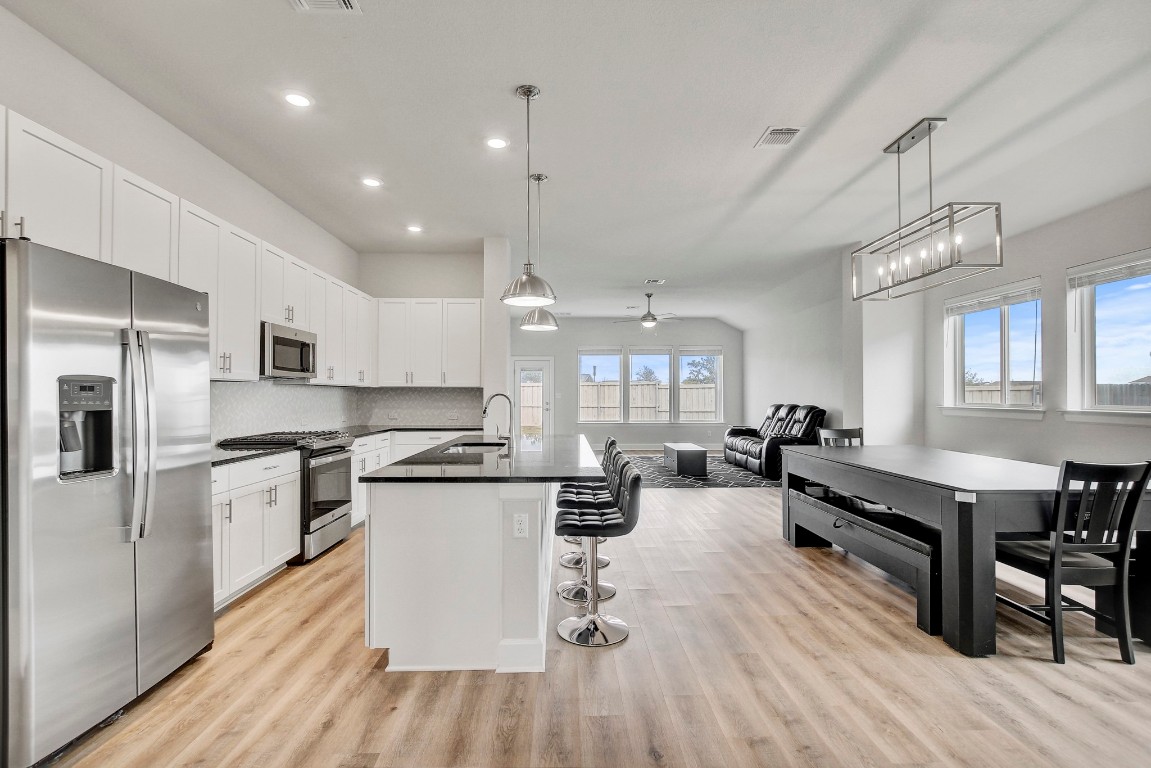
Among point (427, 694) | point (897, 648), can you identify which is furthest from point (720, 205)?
point (427, 694)

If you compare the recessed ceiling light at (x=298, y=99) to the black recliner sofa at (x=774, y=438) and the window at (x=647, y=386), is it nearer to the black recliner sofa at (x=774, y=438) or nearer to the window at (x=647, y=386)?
the black recliner sofa at (x=774, y=438)

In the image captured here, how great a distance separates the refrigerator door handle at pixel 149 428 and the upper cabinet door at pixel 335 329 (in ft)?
9.28

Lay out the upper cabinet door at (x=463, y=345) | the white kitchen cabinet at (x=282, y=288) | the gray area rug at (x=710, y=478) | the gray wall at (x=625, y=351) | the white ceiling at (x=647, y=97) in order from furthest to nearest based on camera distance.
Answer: the gray wall at (x=625, y=351) < the gray area rug at (x=710, y=478) < the upper cabinet door at (x=463, y=345) < the white kitchen cabinet at (x=282, y=288) < the white ceiling at (x=647, y=97)

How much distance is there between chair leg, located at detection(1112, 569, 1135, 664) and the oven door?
4.74 meters

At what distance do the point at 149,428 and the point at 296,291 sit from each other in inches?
99.4

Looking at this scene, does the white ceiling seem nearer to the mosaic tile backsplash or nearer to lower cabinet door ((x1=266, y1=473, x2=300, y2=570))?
the mosaic tile backsplash

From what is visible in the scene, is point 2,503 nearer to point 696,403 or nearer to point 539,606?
point 539,606

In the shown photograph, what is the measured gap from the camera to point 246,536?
343 cm

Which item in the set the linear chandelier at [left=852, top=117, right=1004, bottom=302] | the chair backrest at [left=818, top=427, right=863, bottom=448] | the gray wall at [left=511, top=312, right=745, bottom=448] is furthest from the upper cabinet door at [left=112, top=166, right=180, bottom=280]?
the gray wall at [left=511, top=312, right=745, bottom=448]

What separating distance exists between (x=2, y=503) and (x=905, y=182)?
5.51m

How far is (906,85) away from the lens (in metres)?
2.98

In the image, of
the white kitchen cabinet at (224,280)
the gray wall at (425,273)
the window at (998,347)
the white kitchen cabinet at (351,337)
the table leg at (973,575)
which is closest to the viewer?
the table leg at (973,575)

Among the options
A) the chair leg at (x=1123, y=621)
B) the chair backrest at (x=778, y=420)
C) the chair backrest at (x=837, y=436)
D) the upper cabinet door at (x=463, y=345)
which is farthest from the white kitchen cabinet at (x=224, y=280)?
the chair backrest at (x=778, y=420)

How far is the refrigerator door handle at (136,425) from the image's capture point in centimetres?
218
